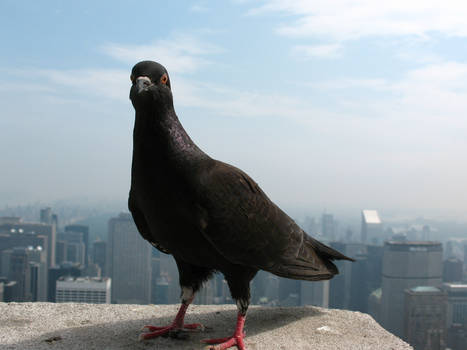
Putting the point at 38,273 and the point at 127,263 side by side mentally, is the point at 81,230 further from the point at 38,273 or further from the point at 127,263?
the point at 38,273

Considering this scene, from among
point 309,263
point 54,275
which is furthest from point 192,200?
point 54,275

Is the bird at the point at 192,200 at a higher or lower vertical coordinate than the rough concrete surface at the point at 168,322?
higher

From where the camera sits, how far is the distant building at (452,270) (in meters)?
104

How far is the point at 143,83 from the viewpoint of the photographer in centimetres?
482

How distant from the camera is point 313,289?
78125 mm

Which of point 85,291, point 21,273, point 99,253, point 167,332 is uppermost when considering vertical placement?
point 167,332

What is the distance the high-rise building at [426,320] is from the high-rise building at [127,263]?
55.5 meters

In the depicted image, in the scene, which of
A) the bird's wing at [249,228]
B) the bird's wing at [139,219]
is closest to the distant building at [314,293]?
the bird's wing at [249,228]

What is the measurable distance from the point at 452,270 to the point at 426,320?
162ft

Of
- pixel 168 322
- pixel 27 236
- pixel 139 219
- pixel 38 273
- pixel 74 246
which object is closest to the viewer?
pixel 139 219

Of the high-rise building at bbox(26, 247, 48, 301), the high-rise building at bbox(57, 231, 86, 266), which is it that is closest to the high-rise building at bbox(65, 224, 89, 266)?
the high-rise building at bbox(57, 231, 86, 266)

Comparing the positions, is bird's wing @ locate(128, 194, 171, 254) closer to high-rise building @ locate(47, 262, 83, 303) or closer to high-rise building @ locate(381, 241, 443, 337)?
high-rise building @ locate(47, 262, 83, 303)

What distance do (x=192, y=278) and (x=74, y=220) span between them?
596 feet

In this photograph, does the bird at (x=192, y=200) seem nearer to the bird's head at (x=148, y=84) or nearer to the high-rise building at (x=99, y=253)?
the bird's head at (x=148, y=84)
